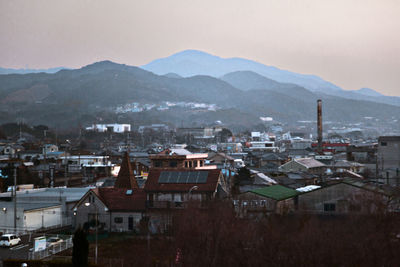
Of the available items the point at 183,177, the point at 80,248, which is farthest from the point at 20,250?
the point at 183,177

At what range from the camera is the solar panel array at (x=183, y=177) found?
2219 centimetres

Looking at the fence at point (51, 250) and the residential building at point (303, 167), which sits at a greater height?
the residential building at point (303, 167)

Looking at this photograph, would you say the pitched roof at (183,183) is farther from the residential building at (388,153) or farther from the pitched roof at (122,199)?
the residential building at (388,153)

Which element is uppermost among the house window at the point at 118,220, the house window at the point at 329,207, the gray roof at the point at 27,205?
the house window at the point at 329,207

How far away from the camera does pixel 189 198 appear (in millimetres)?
21250

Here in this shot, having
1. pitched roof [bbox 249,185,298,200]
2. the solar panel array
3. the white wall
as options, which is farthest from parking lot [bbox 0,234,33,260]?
pitched roof [bbox 249,185,298,200]

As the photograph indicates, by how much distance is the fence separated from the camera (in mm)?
17106

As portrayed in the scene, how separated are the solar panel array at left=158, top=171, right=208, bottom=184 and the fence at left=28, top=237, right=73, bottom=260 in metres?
4.98

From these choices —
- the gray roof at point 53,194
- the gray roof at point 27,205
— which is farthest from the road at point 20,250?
the gray roof at point 53,194

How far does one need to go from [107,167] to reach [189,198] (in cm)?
2318

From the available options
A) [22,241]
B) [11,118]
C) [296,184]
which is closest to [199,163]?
[296,184]

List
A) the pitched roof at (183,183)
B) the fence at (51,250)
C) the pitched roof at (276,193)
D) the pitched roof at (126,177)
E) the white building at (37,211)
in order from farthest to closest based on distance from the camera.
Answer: the pitched roof at (126,177)
the pitched roof at (276,193)
the pitched roof at (183,183)
the white building at (37,211)
the fence at (51,250)

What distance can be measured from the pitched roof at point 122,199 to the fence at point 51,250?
3034mm

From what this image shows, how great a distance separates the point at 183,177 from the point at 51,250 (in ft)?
21.4
